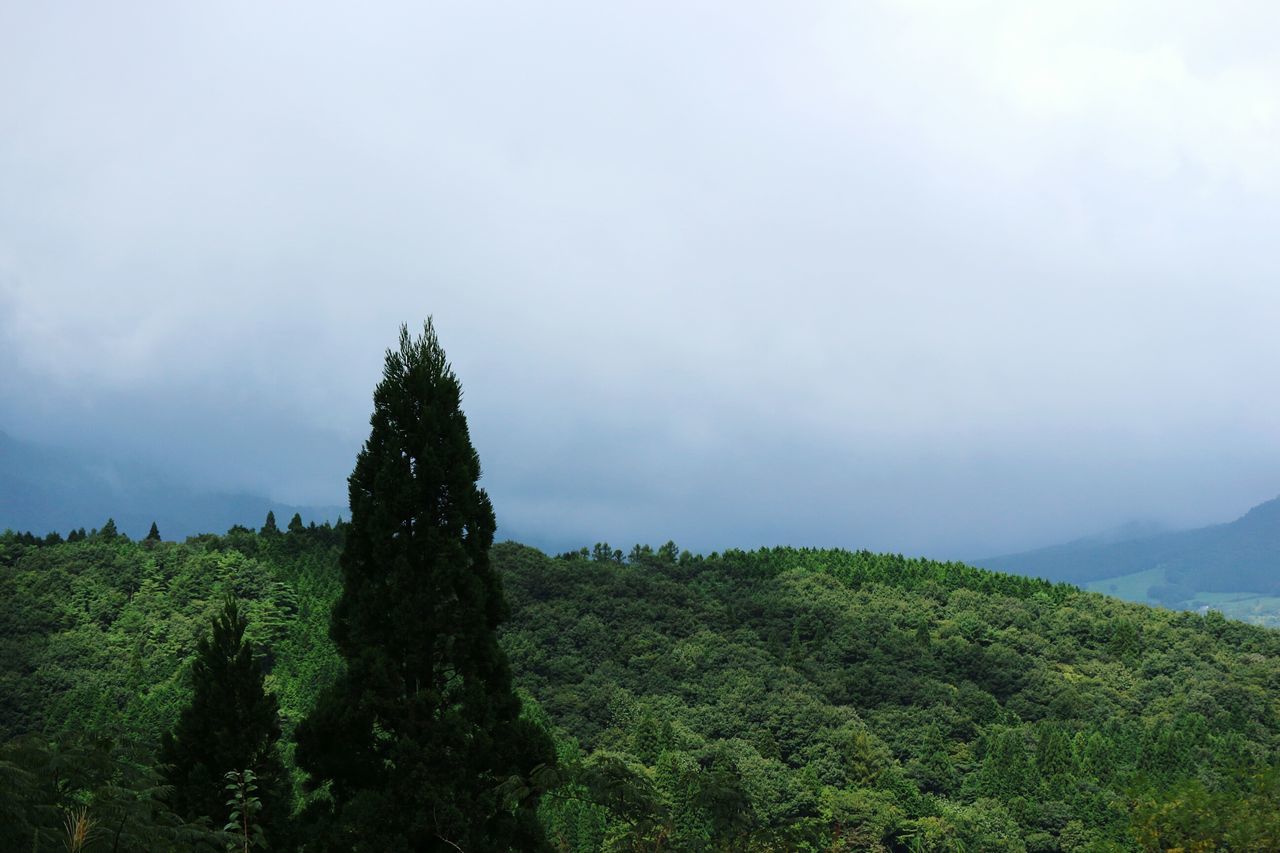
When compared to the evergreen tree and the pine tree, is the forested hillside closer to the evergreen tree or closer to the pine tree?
the evergreen tree

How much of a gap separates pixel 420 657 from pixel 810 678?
5208 centimetres

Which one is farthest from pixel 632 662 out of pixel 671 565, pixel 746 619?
pixel 671 565

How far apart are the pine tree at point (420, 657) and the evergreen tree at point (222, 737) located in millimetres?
2657

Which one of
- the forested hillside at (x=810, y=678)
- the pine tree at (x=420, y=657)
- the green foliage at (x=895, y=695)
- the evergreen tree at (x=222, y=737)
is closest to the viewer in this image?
the pine tree at (x=420, y=657)

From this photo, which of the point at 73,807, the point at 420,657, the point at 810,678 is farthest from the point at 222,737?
the point at 810,678

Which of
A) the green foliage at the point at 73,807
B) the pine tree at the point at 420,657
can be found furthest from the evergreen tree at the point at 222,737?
the green foliage at the point at 73,807

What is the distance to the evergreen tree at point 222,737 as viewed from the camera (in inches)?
669

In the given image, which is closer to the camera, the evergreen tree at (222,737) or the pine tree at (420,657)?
the pine tree at (420,657)

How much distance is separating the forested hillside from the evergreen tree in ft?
71.9

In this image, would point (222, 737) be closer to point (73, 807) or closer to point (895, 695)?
point (73, 807)

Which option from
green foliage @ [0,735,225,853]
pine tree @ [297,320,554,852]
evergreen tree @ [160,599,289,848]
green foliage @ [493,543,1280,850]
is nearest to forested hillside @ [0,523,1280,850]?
green foliage @ [493,543,1280,850]

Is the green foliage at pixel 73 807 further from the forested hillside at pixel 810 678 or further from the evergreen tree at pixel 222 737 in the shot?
the forested hillside at pixel 810 678

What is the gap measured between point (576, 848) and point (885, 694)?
85.2ft

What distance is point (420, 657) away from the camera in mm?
15352
